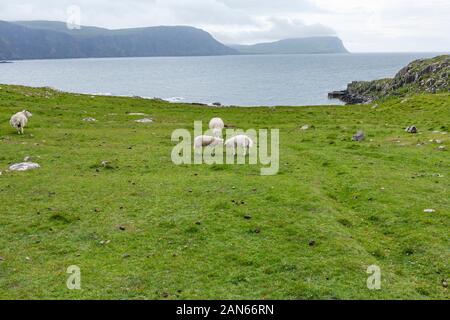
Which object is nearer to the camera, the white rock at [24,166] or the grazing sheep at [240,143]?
the white rock at [24,166]

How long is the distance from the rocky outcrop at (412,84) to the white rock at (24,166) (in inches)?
3657

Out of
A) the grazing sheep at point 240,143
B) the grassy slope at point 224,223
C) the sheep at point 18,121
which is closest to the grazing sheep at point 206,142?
the grazing sheep at point 240,143

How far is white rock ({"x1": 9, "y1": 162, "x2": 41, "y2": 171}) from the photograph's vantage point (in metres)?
24.4

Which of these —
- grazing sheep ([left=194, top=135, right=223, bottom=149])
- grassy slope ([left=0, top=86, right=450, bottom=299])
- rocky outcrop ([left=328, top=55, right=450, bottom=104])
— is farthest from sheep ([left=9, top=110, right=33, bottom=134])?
rocky outcrop ([left=328, top=55, right=450, bottom=104])

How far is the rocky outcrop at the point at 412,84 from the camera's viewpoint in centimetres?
10431

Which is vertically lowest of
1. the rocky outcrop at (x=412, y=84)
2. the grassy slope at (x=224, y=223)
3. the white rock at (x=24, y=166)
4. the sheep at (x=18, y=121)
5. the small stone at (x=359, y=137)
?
the grassy slope at (x=224, y=223)

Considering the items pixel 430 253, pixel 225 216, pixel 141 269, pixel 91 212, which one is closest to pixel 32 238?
pixel 91 212

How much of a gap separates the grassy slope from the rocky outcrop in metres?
82.8

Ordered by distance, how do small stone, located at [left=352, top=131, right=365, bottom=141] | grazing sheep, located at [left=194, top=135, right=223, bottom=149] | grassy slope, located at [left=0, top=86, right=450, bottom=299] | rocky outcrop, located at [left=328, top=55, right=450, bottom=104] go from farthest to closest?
rocky outcrop, located at [left=328, top=55, right=450, bottom=104] < small stone, located at [left=352, top=131, right=365, bottom=141] < grazing sheep, located at [left=194, top=135, right=223, bottom=149] < grassy slope, located at [left=0, top=86, right=450, bottom=299]

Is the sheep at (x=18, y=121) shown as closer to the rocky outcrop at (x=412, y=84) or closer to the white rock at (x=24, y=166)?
the white rock at (x=24, y=166)

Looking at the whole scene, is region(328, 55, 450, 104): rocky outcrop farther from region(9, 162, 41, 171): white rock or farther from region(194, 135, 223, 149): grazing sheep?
region(9, 162, 41, 171): white rock

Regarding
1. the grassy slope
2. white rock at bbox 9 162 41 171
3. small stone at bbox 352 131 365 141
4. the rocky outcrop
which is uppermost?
the rocky outcrop

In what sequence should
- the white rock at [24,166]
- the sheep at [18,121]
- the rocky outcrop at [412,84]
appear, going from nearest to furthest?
the white rock at [24,166], the sheep at [18,121], the rocky outcrop at [412,84]
